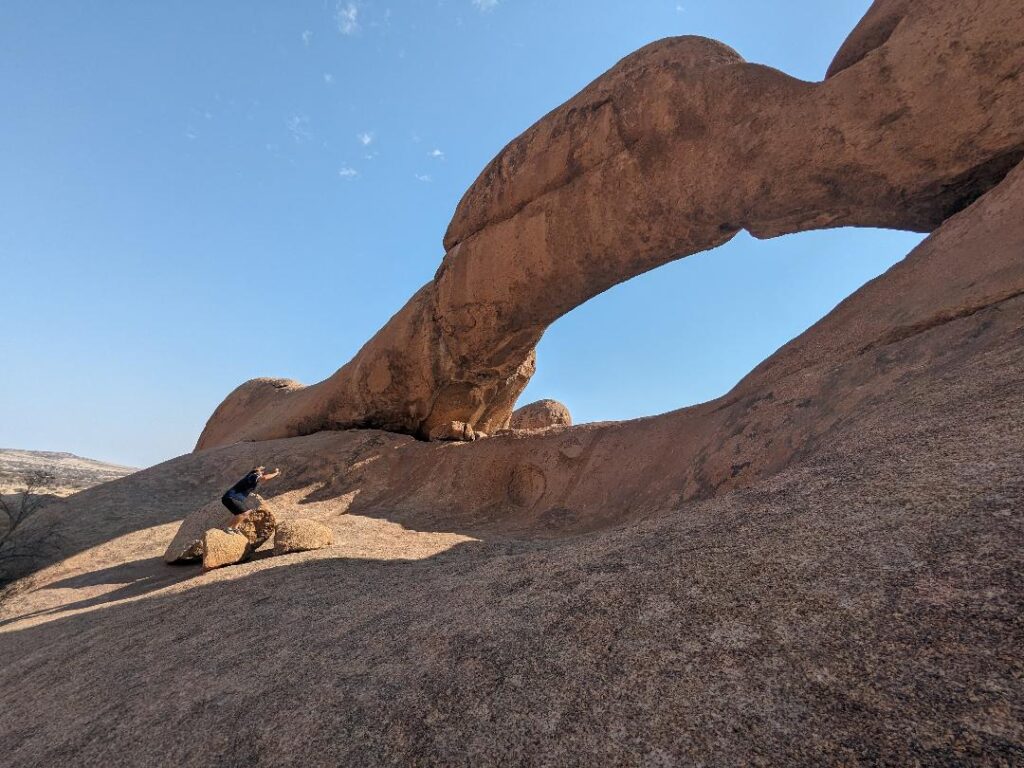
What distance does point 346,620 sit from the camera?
3133 millimetres

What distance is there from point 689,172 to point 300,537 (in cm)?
702

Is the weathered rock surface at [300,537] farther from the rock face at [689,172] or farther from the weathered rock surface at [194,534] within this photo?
the rock face at [689,172]

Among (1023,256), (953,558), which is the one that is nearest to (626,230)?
(1023,256)

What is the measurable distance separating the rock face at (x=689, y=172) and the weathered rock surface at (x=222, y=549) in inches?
229

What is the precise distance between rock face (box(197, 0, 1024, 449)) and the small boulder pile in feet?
17.5

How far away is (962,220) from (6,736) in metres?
8.66

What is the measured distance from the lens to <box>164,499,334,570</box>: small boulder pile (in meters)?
5.53

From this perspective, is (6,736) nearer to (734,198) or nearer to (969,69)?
(734,198)

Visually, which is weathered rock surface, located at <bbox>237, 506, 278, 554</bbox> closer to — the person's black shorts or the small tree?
the person's black shorts

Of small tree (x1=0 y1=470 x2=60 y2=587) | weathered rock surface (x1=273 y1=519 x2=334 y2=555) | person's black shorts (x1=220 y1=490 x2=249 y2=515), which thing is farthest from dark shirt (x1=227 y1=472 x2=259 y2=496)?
small tree (x1=0 y1=470 x2=60 y2=587)

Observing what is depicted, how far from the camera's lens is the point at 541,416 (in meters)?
18.2

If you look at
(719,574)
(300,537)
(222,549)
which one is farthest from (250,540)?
(719,574)

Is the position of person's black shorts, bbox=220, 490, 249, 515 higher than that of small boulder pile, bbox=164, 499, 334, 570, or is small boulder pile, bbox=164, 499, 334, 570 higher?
person's black shorts, bbox=220, 490, 249, 515

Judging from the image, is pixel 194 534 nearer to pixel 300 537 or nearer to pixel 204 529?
pixel 204 529
